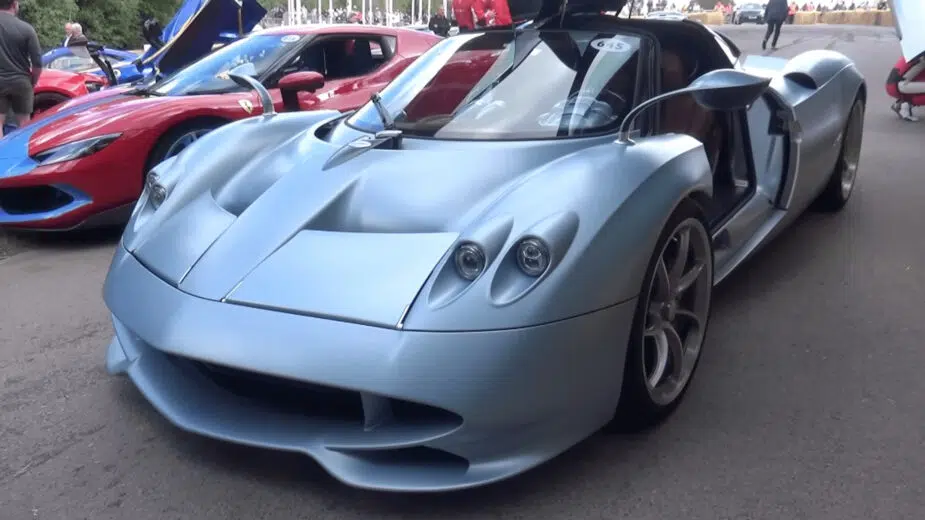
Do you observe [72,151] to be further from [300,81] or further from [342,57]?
[342,57]

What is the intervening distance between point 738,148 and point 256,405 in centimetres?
236

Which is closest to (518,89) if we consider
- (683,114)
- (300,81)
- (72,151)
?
(683,114)

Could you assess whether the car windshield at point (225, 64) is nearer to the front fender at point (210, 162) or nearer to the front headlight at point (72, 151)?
the front headlight at point (72, 151)

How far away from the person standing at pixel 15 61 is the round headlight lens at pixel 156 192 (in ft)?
13.8

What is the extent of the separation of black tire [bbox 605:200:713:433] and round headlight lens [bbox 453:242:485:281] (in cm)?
44

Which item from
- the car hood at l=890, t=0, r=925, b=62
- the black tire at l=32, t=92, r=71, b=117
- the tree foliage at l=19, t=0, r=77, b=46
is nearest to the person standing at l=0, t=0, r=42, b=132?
the black tire at l=32, t=92, r=71, b=117

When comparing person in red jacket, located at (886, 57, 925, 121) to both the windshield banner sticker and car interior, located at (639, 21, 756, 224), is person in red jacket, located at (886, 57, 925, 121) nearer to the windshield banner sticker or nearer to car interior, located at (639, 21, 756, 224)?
car interior, located at (639, 21, 756, 224)

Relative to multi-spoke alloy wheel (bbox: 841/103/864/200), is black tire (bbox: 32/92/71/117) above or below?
below

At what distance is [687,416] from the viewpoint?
261 cm

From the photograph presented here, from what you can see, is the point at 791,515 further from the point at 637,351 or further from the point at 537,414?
the point at 537,414

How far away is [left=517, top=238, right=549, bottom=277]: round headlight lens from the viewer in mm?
2057

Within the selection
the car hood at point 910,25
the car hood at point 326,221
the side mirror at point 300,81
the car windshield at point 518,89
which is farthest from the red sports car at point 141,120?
the car hood at point 910,25

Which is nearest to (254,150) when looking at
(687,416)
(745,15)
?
(687,416)

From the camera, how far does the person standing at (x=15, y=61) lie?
20.6ft
